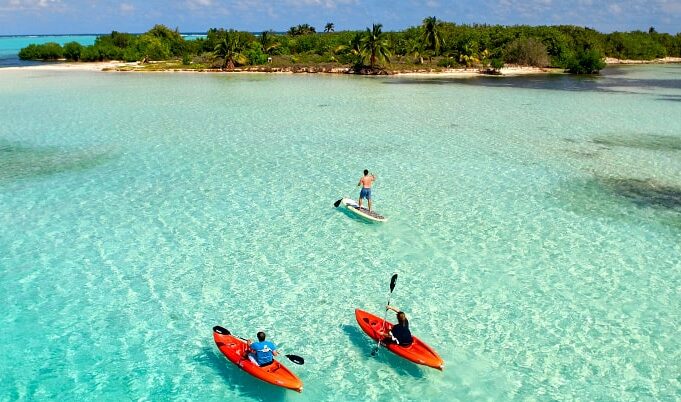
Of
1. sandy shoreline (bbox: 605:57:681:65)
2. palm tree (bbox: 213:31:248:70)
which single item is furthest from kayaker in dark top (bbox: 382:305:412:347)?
sandy shoreline (bbox: 605:57:681:65)

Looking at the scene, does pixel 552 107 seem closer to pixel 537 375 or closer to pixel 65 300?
pixel 537 375

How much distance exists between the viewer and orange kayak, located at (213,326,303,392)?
11.0 meters

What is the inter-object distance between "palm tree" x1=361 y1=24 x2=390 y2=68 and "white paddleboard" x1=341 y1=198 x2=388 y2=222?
72045mm

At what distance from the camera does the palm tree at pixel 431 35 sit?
99688mm

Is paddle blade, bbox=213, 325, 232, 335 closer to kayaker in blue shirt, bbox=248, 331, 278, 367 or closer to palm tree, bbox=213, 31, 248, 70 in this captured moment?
kayaker in blue shirt, bbox=248, 331, 278, 367

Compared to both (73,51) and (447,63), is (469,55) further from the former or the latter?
(73,51)

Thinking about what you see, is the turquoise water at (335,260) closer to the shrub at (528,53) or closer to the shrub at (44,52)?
the shrub at (528,53)

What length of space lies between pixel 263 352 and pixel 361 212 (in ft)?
35.1

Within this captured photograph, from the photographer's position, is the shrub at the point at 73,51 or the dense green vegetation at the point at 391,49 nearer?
the dense green vegetation at the point at 391,49

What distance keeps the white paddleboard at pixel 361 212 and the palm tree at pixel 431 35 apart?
85540 mm

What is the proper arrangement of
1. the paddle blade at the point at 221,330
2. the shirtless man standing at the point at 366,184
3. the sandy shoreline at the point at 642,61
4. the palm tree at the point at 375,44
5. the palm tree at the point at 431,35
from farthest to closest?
the sandy shoreline at the point at 642,61 < the palm tree at the point at 431,35 < the palm tree at the point at 375,44 < the shirtless man standing at the point at 366,184 < the paddle blade at the point at 221,330

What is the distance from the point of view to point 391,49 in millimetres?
112438

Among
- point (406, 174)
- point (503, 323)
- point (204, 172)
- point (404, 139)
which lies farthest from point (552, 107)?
point (503, 323)

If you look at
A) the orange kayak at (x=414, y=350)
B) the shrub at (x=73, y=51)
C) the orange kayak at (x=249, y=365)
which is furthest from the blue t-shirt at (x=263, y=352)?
the shrub at (x=73, y=51)
